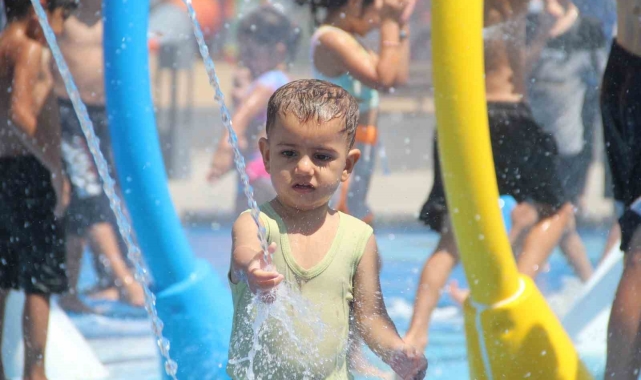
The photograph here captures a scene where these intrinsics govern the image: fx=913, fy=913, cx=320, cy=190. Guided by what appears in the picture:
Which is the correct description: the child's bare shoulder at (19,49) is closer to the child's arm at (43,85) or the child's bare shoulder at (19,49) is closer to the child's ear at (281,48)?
the child's arm at (43,85)

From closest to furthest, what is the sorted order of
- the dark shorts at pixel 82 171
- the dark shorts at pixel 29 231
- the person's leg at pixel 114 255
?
the dark shorts at pixel 29 231, the dark shorts at pixel 82 171, the person's leg at pixel 114 255

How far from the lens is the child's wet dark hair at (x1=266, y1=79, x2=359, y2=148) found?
6.41 feet

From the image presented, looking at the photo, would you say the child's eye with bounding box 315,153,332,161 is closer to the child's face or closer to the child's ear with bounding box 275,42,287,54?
the child's face

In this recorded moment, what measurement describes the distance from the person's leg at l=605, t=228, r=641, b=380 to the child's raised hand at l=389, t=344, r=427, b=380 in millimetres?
879

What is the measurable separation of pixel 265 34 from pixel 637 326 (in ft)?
12.3

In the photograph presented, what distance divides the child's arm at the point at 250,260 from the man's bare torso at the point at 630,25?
4.71 ft

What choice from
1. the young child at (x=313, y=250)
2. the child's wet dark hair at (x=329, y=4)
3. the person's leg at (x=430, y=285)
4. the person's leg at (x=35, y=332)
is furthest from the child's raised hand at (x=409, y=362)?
the child's wet dark hair at (x=329, y=4)

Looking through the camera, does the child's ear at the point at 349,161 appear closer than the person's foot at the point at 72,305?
Yes

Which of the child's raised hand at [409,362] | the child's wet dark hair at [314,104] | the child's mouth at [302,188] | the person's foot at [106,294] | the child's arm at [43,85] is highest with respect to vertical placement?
the child's arm at [43,85]

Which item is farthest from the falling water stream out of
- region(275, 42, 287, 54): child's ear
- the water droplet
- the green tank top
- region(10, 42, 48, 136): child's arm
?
region(275, 42, 287, 54): child's ear

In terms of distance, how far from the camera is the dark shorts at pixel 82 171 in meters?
4.59

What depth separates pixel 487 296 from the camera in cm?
243

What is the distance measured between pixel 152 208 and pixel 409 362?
1180mm

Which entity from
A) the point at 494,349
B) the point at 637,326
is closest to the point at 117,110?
the point at 494,349
